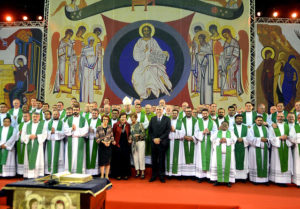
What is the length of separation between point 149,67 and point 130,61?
878 millimetres

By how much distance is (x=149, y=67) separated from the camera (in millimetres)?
12156

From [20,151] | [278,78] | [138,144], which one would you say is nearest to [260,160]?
[138,144]

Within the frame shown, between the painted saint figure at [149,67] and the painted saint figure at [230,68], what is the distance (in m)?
2.24

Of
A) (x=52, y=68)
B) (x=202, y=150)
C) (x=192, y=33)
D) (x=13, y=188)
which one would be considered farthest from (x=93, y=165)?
(x=192, y=33)

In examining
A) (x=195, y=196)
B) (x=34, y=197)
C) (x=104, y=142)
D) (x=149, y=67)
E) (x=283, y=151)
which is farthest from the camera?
(x=149, y=67)

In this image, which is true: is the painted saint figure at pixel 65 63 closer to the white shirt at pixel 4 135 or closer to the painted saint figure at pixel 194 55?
the white shirt at pixel 4 135

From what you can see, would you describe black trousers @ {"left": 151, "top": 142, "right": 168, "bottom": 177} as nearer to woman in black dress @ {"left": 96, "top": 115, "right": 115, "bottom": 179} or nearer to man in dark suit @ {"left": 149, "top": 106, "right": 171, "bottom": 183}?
man in dark suit @ {"left": 149, "top": 106, "right": 171, "bottom": 183}

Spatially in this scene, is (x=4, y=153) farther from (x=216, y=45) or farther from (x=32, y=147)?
(x=216, y=45)

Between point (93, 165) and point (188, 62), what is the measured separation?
6.29 meters

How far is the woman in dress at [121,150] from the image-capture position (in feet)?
24.2

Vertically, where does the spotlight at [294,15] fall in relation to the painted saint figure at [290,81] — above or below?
above

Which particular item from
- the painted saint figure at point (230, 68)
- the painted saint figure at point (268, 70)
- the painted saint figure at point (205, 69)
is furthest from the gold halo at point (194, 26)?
the painted saint figure at point (268, 70)

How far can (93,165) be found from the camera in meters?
7.63

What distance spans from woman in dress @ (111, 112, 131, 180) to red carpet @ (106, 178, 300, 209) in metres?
0.32
